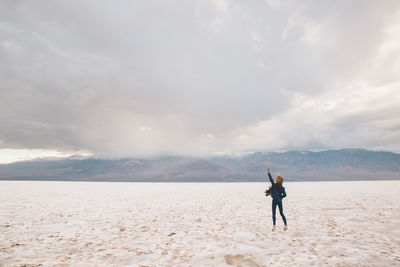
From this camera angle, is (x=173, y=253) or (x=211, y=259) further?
(x=173, y=253)

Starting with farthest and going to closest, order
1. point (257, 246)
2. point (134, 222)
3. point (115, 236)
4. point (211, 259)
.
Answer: point (134, 222)
point (115, 236)
point (257, 246)
point (211, 259)

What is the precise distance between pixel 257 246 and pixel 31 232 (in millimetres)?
11188

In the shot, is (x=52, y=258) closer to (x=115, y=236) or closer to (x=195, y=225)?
(x=115, y=236)

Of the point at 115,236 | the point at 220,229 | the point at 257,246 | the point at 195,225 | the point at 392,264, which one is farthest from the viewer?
the point at 195,225

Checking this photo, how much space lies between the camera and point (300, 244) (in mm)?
9055

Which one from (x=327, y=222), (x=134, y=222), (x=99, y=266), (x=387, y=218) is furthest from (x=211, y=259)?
(x=387, y=218)

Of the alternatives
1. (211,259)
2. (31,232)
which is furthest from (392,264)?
(31,232)

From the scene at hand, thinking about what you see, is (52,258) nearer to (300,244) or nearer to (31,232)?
(31,232)

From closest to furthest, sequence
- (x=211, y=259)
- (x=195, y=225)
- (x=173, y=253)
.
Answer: (x=211, y=259) → (x=173, y=253) → (x=195, y=225)

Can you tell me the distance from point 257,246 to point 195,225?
15.8 feet

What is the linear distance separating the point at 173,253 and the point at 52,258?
4205 mm

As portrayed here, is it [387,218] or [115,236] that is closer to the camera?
[115,236]

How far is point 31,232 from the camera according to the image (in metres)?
11.3

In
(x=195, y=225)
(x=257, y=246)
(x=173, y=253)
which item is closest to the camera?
(x=173, y=253)
